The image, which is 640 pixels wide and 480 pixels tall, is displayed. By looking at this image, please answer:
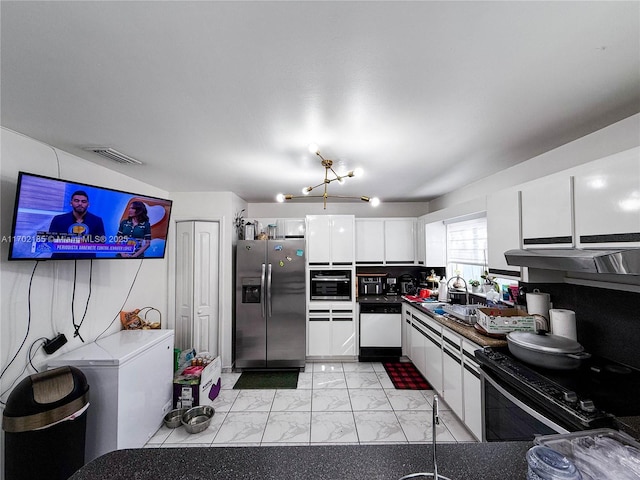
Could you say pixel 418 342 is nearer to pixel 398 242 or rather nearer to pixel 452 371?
pixel 452 371

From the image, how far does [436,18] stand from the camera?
0.94 m

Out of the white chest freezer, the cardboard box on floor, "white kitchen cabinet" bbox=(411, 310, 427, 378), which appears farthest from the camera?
"white kitchen cabinet" bbox=(411, 310, 427, 378)

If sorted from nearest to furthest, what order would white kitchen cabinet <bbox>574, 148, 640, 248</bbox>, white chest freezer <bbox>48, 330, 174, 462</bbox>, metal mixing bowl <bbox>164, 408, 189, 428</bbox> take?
white kitchen cabinet <bbox>574, 148, 640, 248</bbox> < white chest freezer <bbox>48, 330, 174, 462</bbox> < metal mixing bowl <bbox>164, 408, 189, 428</bbox>

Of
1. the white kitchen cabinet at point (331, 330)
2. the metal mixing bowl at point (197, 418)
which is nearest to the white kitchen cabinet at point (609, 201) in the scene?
the white kitchen cabinet at point (331, 330)

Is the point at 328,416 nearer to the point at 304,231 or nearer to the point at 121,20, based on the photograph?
the point at 304,231

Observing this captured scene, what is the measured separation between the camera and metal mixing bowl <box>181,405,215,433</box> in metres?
2.36

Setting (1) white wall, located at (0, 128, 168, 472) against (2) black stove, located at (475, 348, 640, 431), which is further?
(1) white wall, located at (0, 128, 168, 472)

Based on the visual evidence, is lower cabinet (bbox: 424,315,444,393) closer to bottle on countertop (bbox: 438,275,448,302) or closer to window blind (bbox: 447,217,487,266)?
bottle on countertop (bbox: 438,275,448,302)

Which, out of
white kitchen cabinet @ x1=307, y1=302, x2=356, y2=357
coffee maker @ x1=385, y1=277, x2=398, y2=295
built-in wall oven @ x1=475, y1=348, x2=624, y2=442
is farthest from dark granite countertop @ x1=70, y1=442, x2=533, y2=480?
coffee maker @ x1=385, y1=277, x2=398, y2=295

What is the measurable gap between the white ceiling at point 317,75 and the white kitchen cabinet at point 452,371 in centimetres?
175

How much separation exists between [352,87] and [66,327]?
2.90m

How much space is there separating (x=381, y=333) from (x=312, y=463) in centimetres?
315

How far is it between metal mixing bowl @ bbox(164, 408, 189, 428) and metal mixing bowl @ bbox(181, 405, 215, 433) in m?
0.07

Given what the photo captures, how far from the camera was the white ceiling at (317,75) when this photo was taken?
0.94 metres
